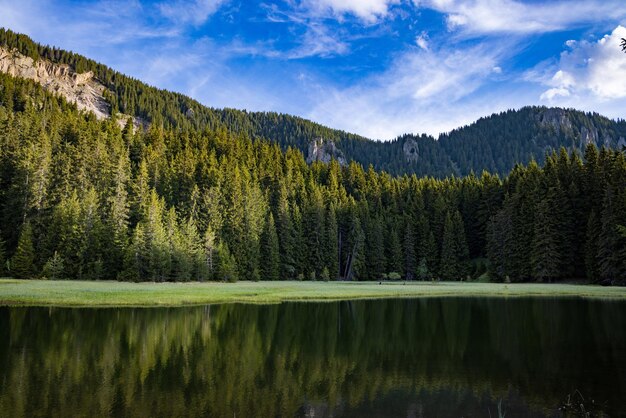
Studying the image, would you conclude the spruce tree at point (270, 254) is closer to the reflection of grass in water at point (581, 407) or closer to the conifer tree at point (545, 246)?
the conifer tree at point (545, 246)

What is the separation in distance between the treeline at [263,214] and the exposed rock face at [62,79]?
1653 inches

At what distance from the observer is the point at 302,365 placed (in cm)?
1664

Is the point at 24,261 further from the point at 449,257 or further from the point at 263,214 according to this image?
the point at 449,257

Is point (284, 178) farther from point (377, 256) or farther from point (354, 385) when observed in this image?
point (354, 385)

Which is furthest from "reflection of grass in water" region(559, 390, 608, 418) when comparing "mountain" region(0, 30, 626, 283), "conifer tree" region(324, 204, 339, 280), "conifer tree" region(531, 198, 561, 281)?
"conifer tree" region(324, 204, 339, 280)

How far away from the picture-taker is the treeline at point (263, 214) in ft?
219

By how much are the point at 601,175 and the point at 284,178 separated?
2477 inches

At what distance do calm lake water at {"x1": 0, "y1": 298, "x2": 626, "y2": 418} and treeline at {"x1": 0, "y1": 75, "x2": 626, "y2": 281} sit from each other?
40575 mm

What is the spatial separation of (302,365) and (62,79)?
18609cm

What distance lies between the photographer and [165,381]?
14078mm

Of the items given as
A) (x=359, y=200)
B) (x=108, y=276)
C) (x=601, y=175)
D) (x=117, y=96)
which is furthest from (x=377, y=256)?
(x=117, y=96)

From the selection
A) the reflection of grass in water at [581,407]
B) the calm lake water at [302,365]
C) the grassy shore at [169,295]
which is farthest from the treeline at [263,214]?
the reflection of grass in water at [581,407]

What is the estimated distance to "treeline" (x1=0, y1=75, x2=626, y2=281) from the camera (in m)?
66.6

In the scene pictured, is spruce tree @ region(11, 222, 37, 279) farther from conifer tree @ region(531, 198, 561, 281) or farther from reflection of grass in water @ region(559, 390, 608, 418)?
conifer tree @ region(531, 198, 561, 281)
